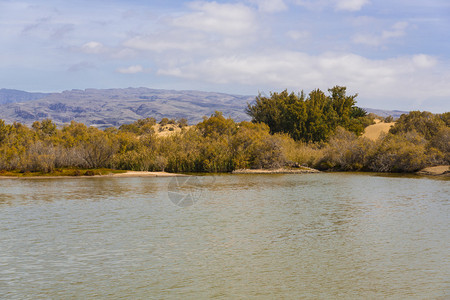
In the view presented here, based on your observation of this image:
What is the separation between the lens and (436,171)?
4231 cm

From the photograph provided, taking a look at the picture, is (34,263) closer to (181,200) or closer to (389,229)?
(389,229)

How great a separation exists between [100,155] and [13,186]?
15.1m

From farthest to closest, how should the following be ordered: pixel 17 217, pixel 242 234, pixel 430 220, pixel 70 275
Result: 1. pixel 17 217
2. pixel 430 220
3. pixel 242 234
4. pixel 70 275

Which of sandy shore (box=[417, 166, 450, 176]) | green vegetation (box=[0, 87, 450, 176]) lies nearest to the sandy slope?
green vegetation (box=[0, 87, 450, 176])

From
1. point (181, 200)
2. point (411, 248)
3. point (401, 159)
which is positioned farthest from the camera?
point (401, 159)

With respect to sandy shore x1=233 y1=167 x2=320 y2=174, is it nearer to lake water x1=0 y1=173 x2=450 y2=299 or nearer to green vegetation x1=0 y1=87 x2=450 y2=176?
green vegetation x1=0 y1=87 x2=450 y2=176

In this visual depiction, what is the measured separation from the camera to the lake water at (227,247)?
35.7 ft

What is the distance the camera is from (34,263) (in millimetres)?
12938

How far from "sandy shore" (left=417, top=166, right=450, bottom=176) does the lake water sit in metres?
15.6

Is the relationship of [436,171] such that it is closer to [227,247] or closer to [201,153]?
[201,153]

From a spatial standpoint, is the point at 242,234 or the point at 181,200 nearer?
the point at 242,234

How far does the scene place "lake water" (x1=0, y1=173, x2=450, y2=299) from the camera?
10867 mm

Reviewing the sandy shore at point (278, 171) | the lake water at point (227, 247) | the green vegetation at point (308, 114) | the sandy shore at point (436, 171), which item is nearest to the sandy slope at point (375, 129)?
the green vegetation at point (308, 114)

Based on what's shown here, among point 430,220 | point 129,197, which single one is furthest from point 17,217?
point 430,220
